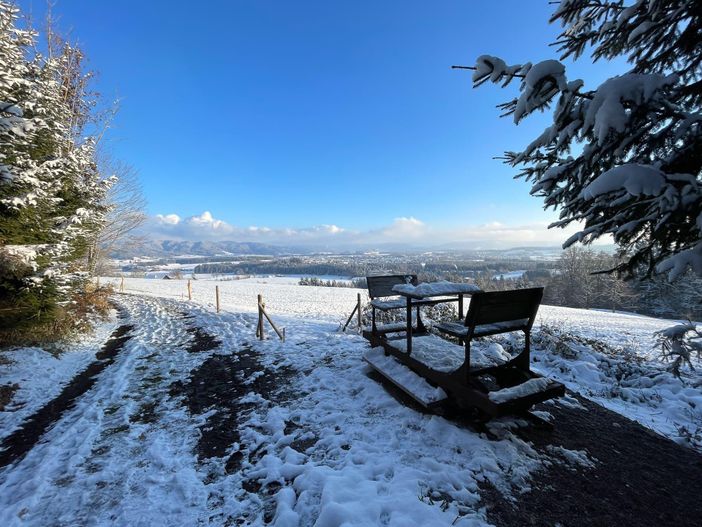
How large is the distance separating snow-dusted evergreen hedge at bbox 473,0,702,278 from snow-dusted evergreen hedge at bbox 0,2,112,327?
8980 millimetres

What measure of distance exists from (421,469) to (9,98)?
11596 millimetres

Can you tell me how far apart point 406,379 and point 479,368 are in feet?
3.96

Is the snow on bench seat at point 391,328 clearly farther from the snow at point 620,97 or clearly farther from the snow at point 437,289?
the snow at point 620,97

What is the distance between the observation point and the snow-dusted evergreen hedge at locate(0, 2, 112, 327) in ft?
21.8

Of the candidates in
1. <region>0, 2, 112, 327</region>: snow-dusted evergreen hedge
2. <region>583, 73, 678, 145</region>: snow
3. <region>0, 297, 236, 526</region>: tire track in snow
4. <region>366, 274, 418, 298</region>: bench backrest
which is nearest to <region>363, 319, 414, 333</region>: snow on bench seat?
<region>366, 274, 418, 298</region>: bench backrest

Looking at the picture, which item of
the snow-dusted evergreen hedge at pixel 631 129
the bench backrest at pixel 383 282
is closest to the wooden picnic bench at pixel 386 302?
the bench backrest at pixel 383 282

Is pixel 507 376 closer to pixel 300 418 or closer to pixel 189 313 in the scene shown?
pixel 300 418

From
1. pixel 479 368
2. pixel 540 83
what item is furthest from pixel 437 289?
pixel 540 83

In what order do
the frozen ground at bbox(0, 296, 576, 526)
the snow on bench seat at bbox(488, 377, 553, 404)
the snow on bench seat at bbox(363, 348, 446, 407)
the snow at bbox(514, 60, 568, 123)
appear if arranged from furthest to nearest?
the snow on bench seat at bbox(363, 348, 446, 407) → the snow on bench seat at bbox(488, 377, 553, 404) → the frozen ground at bbox(0, 296, 576, 526) → the snow at bbox(514, 60, 568, 123)

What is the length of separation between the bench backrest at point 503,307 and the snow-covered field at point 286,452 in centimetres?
152

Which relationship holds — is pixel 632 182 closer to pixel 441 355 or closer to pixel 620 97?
pixel 620 97

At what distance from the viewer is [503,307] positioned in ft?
13.8

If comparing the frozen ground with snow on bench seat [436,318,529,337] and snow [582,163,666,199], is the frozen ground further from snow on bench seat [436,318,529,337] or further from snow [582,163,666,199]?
snow [582,163,666,199]

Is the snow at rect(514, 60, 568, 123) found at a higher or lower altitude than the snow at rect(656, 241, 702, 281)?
higher
